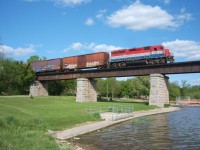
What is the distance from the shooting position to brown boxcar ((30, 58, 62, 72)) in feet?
254

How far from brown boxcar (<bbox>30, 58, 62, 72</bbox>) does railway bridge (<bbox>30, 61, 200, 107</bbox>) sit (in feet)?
5.39

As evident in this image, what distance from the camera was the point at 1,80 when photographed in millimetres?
88188

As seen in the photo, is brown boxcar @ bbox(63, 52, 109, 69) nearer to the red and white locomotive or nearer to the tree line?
the red and white locomotive

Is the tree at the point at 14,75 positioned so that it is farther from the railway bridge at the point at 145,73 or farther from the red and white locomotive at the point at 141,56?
the red and white locomotive at the point at 141,56

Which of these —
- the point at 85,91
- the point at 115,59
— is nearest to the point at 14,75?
the point at 85,91

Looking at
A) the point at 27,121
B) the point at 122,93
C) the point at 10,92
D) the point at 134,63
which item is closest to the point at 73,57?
the point at 134,63

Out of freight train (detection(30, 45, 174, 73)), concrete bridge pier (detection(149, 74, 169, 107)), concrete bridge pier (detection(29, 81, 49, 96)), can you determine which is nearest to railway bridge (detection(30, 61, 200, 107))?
concrete bridge pier (detection(149, 74, 169, 107))

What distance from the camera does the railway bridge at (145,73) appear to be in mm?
55031

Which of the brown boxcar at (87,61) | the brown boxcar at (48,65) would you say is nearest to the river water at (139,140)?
the brown boxcar at (87,61)

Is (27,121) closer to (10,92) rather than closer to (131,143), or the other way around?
(131,143)

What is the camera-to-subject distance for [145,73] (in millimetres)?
60250

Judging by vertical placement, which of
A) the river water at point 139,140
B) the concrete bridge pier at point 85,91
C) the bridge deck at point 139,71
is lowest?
the river water at point 139,140

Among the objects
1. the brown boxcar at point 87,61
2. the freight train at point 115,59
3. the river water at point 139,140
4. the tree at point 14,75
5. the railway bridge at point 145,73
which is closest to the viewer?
the river water at point 139,140

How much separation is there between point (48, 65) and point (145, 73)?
32204 mm
